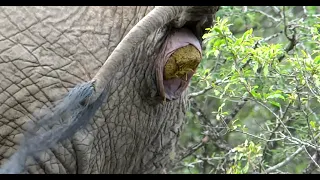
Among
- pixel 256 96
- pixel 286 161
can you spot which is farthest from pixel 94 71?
pixel 286 161

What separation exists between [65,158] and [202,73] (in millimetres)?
1087

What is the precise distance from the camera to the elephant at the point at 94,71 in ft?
7.64

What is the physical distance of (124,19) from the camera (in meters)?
2.52

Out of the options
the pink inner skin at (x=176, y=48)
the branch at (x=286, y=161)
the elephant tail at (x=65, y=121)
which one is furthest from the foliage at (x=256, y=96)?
the elephant tail at (x=65, y=121)

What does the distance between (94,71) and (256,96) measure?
0.89 metres

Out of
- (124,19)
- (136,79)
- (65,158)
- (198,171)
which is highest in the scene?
(124,19)

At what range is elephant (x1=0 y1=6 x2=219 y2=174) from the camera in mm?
2328

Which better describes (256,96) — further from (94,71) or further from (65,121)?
(65,121)

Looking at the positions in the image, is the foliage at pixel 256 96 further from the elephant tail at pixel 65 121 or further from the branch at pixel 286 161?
the elephant tail at pixel 65 121

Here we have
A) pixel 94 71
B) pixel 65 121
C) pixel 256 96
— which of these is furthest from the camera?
pixel 256 96

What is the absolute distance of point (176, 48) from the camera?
2.47 meters

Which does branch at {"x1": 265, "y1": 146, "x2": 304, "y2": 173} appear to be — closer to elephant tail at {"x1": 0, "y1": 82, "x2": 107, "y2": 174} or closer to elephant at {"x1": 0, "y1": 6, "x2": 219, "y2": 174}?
elephant at {"x1": 0, "y1": 6, "x2": 219, "y2": 174}
